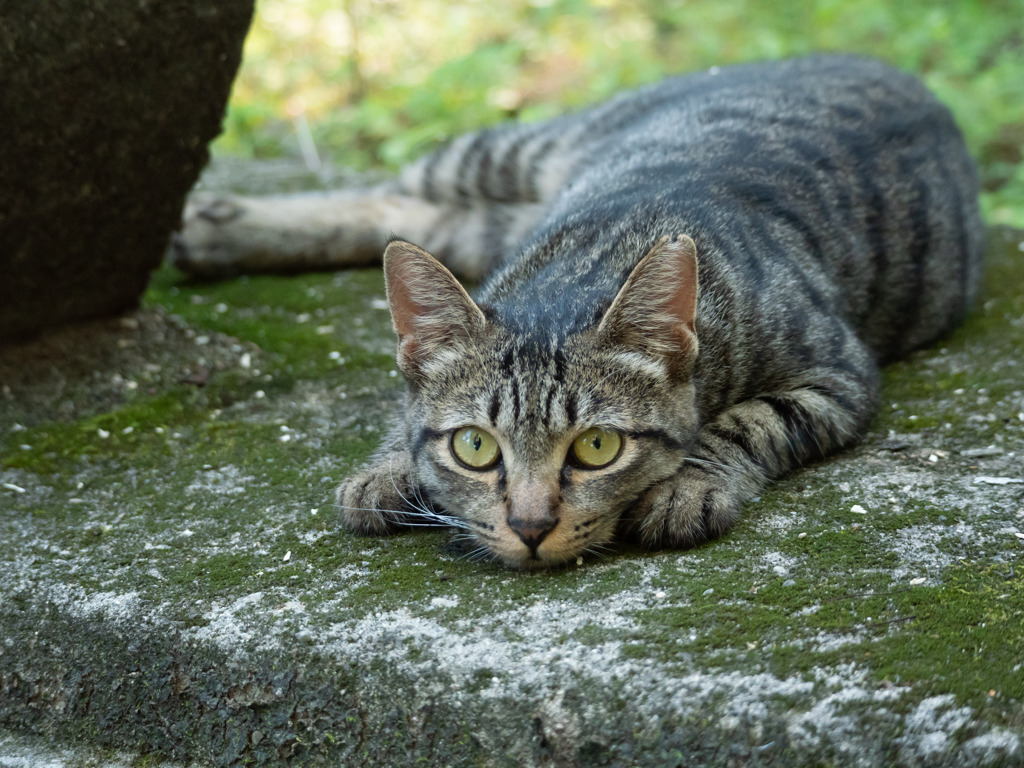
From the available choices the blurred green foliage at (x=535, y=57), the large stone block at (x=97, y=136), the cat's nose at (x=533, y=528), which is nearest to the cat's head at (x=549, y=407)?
the cat's nose at (x=533, y=528)

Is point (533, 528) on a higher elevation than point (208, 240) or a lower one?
lower

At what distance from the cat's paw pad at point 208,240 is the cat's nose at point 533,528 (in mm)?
2882

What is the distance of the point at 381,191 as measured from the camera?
17.0 feet

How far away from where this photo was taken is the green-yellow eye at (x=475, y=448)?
2373 millimetres

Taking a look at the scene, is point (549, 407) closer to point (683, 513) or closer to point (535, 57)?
point (683, 513)

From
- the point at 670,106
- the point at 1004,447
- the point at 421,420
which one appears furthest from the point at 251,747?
the point at 670,106

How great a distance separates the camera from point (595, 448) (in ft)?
7.66

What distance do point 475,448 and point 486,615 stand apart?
0.44 m

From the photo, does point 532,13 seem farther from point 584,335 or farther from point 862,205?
point 584,335

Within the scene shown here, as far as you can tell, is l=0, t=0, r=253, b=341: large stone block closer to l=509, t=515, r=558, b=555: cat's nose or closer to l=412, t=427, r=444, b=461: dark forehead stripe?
l=412, t=427, r=444, b=461: dark forehead stripe

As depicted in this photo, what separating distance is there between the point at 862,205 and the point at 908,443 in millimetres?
1069

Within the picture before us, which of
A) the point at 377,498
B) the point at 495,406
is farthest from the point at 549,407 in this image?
the point at 377,498

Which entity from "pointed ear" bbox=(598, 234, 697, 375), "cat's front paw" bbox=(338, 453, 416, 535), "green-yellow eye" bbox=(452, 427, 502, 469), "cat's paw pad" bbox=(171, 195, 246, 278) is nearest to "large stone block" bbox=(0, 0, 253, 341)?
"cat's paw pad" bbox=(171, 195, 246, 278)

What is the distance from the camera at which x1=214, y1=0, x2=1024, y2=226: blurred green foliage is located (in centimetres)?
700
